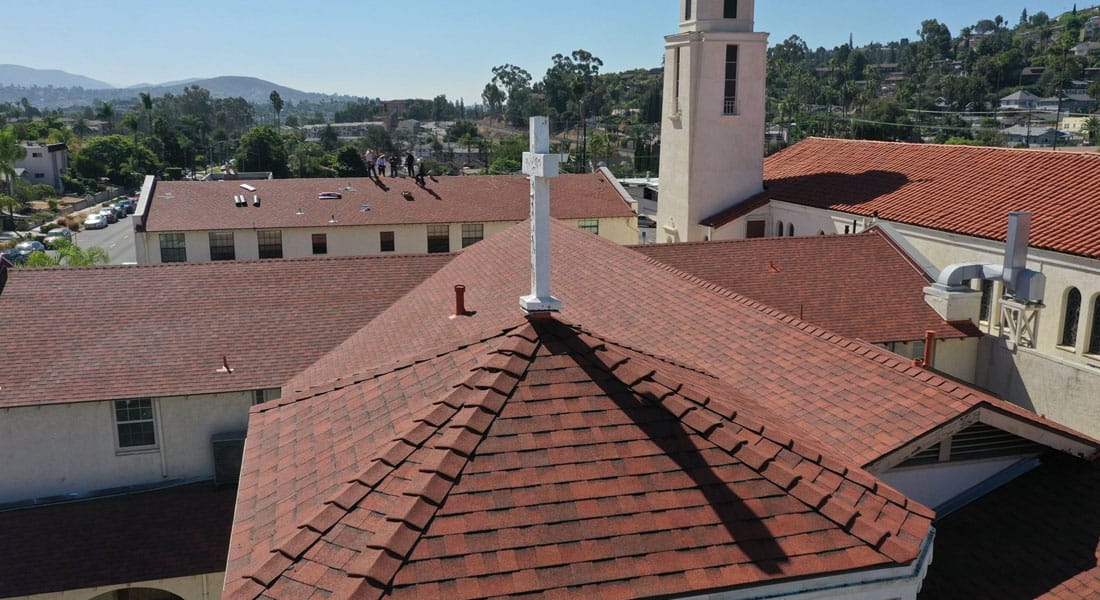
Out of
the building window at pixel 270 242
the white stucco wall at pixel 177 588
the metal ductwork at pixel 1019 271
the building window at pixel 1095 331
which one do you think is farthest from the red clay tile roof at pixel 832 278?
the building window at pixel 270 242

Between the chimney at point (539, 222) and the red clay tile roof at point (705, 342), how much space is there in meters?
0.93

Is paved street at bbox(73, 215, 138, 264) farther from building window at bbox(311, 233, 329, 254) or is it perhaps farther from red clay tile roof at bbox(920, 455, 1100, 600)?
red clay tile roof at bbox(920, 455, 1100, 600)

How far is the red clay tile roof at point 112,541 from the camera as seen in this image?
1436 cm

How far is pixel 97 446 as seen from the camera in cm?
1783

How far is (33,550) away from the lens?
1502cm

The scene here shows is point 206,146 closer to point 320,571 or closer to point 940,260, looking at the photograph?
point 940,260

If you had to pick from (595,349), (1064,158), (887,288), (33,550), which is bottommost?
(33,550)

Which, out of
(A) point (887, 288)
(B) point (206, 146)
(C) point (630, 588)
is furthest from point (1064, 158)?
(B) point (206, 146)

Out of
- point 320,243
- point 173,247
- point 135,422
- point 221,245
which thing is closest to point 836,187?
point 320,243

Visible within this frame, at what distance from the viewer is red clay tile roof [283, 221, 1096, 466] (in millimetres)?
10164

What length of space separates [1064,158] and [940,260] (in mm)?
5004

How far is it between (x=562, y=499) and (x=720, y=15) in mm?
31538

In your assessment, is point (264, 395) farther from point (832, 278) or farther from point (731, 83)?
point (731, 83)

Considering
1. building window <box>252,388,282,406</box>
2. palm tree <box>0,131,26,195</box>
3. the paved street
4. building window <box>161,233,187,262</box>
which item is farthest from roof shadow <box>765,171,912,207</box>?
palm tree <box>0,131,26,195</box>
